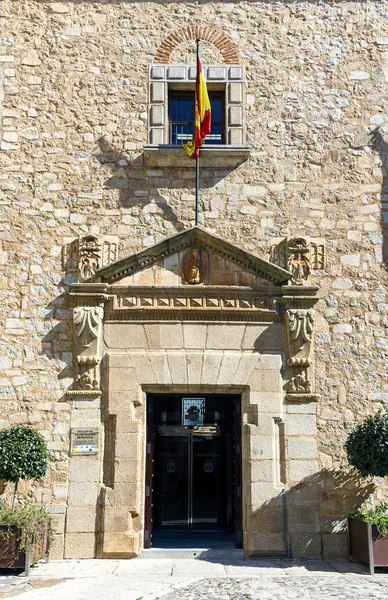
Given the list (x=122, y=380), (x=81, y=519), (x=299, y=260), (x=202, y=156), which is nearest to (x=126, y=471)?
(x=81, y=519)

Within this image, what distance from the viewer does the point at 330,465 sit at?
27.4 ft

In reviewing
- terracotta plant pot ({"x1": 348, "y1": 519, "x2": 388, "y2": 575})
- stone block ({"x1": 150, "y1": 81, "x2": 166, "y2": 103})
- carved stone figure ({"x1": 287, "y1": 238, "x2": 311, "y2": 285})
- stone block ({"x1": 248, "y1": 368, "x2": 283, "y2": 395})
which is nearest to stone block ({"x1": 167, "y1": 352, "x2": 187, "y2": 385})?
stone block ({"x1": 248, "y1": 368, "x2": 283, "y2": 395})

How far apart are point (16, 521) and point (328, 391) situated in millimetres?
4102

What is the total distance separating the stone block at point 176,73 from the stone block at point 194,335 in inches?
139

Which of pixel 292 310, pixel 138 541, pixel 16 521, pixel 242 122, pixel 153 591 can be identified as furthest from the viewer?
pixel 242 122

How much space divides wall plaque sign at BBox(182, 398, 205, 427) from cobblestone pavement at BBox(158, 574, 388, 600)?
315 centimetres

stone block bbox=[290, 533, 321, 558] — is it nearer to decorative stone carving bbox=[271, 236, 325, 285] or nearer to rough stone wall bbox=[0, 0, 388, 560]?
rough stone wall bbox=[0, 0, 388, 560]

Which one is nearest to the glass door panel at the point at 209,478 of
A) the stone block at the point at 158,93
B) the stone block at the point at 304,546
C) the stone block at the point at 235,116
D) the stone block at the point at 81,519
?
the stone block at the point at 304,546

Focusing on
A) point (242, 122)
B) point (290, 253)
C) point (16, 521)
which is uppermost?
point (242, 122)

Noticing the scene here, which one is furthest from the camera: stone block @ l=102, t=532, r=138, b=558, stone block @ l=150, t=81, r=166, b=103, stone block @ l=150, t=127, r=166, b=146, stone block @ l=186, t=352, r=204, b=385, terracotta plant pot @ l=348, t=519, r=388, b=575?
stone block @ l=150, t=81, r=166, b=103

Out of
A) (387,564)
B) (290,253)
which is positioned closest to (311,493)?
(387,564)

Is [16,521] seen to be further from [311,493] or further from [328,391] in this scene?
[328,391]

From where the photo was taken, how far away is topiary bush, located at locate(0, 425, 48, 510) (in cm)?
759

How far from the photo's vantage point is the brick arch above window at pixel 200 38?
30.8ft
